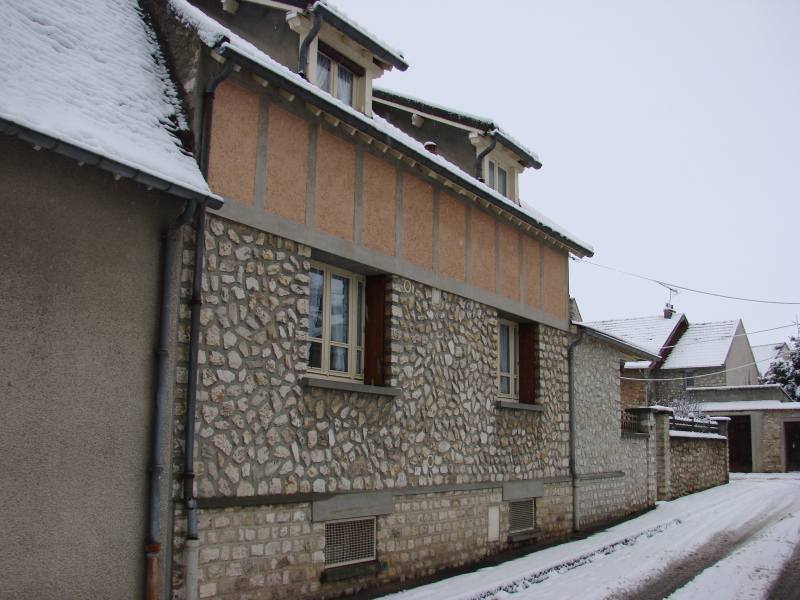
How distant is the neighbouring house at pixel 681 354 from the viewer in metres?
35.4

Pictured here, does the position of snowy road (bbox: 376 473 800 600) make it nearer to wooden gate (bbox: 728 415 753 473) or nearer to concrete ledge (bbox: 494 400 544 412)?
concrete ledge (bbox: 494 400 544 412)

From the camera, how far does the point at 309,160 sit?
7949 mm

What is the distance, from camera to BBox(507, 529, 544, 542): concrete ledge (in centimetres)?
1123

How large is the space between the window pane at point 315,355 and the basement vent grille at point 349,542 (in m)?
1.73

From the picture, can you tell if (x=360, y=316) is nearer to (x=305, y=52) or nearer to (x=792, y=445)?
(x=305, y=52)

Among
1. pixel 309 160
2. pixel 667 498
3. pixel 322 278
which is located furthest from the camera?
pixel 667 498

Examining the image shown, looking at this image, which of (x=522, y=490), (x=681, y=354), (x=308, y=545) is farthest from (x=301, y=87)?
(x=681, y=354)

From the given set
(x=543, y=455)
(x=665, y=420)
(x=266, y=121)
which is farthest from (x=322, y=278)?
(x=665, y=420)

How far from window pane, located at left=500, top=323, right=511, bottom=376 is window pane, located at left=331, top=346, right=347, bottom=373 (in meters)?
4.23

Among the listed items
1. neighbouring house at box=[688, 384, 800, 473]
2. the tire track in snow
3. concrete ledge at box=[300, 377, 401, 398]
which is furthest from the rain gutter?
neighbouring house at box=[688, 384, 800, 473]

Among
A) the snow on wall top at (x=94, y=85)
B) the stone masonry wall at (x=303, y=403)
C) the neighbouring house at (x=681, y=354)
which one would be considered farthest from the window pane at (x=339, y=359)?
the neighbouring house at (x=681, y=354)

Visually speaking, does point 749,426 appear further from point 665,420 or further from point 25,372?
point 25,372

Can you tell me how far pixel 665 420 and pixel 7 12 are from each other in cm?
1690

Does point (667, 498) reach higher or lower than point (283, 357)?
lower
